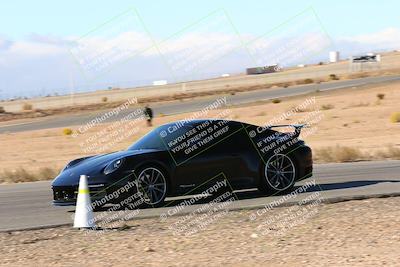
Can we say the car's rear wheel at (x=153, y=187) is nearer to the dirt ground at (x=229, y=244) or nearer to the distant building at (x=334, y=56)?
the dirt ground at (x=229, y=244)

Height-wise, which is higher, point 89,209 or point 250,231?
point 89,209

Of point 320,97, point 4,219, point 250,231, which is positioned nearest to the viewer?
point 250,231

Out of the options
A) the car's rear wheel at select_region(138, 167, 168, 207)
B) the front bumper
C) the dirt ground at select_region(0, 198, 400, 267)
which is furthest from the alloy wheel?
the front bumper

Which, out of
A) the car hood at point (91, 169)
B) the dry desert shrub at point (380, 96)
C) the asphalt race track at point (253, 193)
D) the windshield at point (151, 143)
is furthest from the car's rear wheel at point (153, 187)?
the dry desert shrub at point (380, 96)

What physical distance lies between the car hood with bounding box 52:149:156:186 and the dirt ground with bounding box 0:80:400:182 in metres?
9.50

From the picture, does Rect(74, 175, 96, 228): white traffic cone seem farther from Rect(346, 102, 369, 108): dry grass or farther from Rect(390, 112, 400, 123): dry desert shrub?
Rect(346, 102, 369, 108): dry grass

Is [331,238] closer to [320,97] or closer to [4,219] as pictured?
[4,219]

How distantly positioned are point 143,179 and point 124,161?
410mm

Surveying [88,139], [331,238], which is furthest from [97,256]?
[88,139]

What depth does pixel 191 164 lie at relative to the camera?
1207 cm

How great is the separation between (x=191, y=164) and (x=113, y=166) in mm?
1280

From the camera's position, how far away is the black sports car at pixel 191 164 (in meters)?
11.6

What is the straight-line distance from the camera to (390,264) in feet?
23.5

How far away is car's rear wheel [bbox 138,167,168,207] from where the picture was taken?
11.8m
